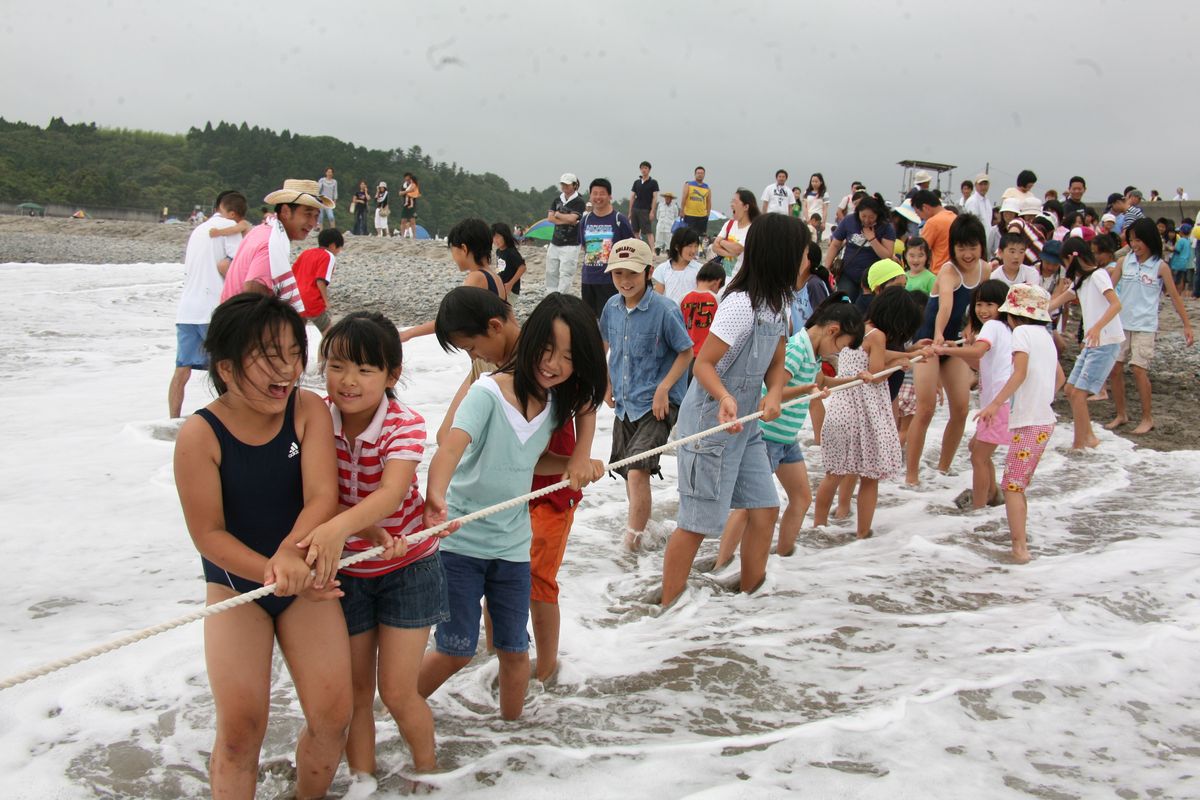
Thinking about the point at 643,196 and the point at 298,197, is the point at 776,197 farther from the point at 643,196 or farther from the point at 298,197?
the point at 298,197

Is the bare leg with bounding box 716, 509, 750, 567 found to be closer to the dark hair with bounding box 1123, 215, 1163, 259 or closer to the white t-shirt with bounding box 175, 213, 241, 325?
the white t-shirt with bounding box 175, 213, 241, 325

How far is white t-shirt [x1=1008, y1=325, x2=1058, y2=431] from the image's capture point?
5.79 meters

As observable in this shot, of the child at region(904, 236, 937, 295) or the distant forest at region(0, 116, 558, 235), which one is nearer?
the child at region(904, 236, 937, 295)

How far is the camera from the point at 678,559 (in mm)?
4660

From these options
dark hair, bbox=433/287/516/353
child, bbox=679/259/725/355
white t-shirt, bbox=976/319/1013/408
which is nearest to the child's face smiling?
dark hair, bbox=433/287/516/353

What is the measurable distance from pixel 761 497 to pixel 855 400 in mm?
1642

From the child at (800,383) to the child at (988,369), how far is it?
1258 mm

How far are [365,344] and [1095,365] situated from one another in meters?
8.09

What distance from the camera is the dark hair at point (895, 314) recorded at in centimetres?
626

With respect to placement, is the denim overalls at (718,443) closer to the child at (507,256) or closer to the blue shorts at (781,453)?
the blue shorts at (781,453)

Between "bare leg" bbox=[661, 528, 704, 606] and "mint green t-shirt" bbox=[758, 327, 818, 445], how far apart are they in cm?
85

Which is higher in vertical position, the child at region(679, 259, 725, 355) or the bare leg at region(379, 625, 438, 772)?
the child at region(679, 259, 725, 355)

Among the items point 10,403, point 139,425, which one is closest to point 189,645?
point 139,425

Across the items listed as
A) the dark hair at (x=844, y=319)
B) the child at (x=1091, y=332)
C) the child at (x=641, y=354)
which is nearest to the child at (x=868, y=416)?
the dark hair at (x=844, y=319)
